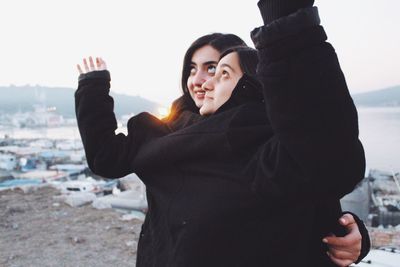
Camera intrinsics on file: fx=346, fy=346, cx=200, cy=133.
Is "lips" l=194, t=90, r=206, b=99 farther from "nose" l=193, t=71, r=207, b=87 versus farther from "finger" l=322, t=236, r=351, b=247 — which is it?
"finger" l=322, t=236, r=351, b=247

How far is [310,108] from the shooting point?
83 centimetres

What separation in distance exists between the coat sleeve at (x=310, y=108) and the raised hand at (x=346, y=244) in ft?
1.33

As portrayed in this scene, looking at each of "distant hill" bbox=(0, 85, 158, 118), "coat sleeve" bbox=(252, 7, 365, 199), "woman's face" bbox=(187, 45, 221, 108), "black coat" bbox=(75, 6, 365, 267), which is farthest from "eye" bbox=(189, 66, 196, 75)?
"distant hill" bbox=(0, 85, 158, 118)

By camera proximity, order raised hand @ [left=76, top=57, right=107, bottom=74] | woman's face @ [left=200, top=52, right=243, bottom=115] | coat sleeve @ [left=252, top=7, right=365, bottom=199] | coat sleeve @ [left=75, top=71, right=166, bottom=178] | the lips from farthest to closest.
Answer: the lips → raised hand @ [left=76, top=57, right=107, bottom=74] → coat sleeve @ [left=75, top=71, right=166, bottom=178] → woman's face @ [left=200, top=52, right=243, bottom=115] → coat sleeve @ [left=252, top=7, right=365, bottom=199]

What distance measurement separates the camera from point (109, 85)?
63.8 inches

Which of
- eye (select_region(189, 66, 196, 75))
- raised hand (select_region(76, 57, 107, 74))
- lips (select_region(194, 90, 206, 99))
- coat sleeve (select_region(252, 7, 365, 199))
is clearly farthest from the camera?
eye (select_region(189, 66, 196, 75))

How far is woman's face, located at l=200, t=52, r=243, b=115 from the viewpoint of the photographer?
4.30 ft

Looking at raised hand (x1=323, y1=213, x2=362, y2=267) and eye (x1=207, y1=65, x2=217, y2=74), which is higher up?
eye (x1=207, y1=65, x2=217, y2=74)

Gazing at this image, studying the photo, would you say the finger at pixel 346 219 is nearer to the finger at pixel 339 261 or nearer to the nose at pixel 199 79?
the finger at pixel 339 261

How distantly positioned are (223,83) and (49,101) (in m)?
164

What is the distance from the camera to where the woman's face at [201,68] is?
1799 millimetres

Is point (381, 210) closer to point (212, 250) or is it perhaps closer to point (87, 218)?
point (87, 218)

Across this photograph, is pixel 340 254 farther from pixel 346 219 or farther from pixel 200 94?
pixel 200 94

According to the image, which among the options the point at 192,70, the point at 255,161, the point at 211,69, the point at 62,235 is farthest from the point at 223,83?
the point at 62,235
